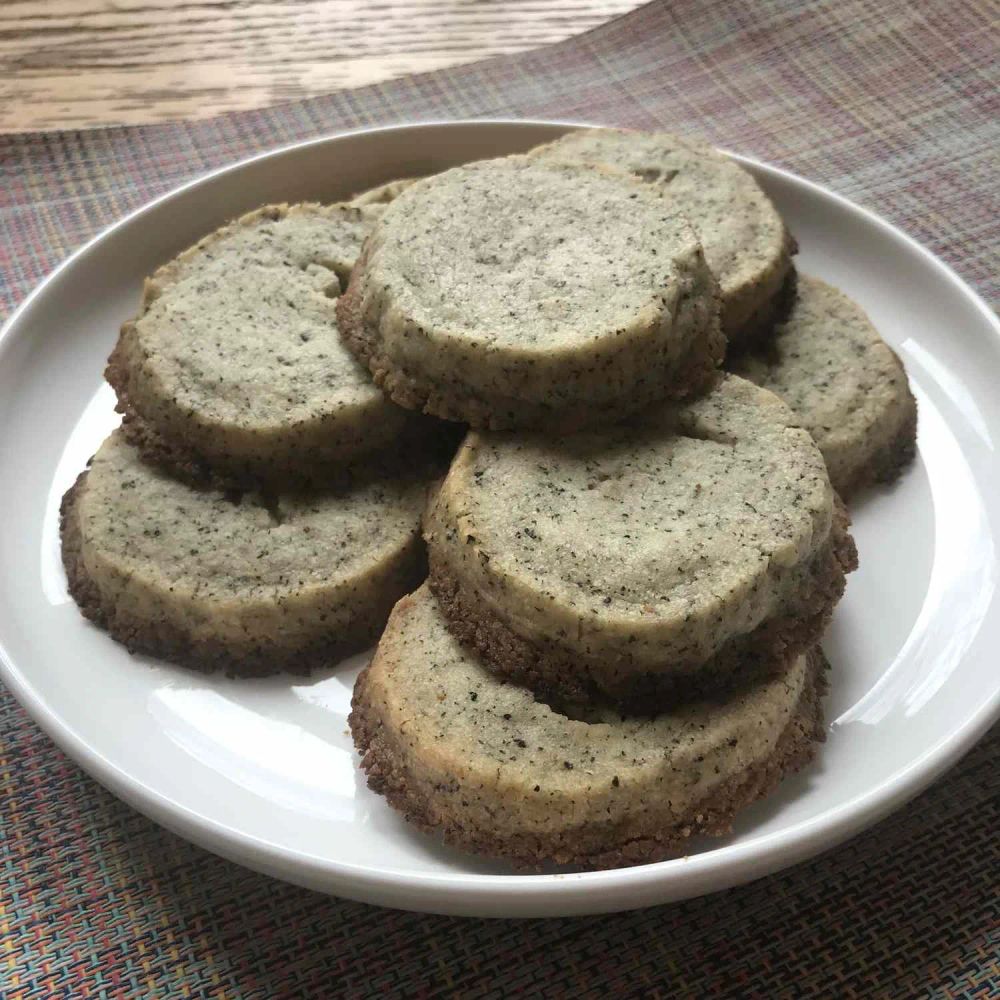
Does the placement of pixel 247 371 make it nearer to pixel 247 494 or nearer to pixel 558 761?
pixel 247 494

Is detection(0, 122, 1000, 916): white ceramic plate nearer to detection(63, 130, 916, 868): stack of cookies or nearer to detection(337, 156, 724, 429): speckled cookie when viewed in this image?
detection(63, 130, 916, 868): stack of cookies

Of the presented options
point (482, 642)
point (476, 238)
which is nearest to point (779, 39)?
point (476, 238)

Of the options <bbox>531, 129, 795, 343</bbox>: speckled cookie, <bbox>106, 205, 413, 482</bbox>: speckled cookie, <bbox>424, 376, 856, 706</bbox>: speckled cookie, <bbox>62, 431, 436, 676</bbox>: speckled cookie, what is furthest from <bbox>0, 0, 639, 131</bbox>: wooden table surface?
<bbox>424, 376, 856, 706</bbox>: speckled cookie

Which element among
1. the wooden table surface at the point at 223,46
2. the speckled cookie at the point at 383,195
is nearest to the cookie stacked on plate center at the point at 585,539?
the speckled cookie at the point at 383,195

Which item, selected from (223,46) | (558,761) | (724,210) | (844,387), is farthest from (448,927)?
(223,46)

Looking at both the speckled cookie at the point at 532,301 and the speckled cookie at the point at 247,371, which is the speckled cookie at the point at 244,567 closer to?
the speckled cookie at the point at 247,371

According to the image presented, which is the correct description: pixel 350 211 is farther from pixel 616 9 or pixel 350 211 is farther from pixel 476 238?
pixel 616 9
